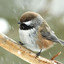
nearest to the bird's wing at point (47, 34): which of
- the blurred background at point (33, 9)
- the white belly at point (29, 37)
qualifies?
the white belly at point (29, 37)

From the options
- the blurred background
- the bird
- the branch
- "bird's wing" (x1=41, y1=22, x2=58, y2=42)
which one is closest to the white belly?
the bird

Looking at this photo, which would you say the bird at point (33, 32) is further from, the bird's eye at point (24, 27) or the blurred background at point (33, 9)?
the blurred background at point (33, 9)

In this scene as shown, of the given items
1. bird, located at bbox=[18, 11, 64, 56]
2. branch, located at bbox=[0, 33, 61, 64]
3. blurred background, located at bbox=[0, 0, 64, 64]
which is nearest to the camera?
branch, located at bbox=[0, 33, 61, 64]

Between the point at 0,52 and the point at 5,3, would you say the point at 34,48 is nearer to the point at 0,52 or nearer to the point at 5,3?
the point at 0,52

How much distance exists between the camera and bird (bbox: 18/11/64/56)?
4086 millimetres

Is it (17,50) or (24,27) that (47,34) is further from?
(17,50)

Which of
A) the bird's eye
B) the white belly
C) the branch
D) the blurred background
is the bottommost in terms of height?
the branch

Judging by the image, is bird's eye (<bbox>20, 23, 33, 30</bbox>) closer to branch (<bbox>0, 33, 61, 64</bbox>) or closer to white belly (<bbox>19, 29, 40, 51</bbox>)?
white belly (<bbox>19, 29, 40, 51</bbox>)

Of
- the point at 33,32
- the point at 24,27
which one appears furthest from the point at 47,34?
the point at 24,27

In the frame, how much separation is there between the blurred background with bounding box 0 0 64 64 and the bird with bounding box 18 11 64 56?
58.1 inches

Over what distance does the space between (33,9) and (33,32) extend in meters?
2.50

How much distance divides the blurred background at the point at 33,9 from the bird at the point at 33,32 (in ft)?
4.84

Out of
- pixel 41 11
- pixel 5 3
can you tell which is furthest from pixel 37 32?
pixel 5 3

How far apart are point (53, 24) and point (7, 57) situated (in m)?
1.33
